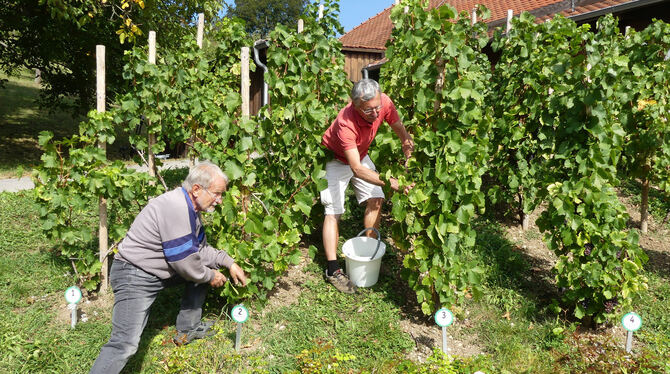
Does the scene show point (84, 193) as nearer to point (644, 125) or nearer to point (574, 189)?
point (574, 189)

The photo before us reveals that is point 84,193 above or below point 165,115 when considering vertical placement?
below

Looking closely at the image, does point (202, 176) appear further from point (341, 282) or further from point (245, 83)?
point (341, 282)

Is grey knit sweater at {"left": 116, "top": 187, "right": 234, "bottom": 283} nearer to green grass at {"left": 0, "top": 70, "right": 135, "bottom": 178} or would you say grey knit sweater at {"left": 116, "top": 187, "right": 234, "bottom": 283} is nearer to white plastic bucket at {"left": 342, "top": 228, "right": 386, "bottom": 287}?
white plastic bucket at {"left": 342, "top": 228, "right": 386, "bottom": 287}

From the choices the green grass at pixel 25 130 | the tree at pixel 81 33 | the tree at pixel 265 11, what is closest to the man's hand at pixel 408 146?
the tree at pixel 81 33

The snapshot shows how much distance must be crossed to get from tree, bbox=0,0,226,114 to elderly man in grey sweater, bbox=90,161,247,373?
18.1ft

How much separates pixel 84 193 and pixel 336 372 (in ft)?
7.43

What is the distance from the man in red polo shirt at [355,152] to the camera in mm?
3189

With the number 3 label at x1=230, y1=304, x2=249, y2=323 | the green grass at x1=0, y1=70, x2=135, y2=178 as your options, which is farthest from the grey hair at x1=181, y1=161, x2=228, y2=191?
the green grass at x1=0, y1=70, x2=135, y2=178

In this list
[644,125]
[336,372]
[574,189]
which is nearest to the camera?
[336,372]

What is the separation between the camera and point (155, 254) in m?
2.47

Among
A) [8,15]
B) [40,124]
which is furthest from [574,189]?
[40,124]

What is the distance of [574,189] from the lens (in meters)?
3.03

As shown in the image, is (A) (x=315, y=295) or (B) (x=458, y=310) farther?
(A) (x=315, y=295)

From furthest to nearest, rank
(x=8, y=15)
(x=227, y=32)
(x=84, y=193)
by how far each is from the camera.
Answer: (x=8, y=15), (x=227, y=32), (x=84, y=193)
